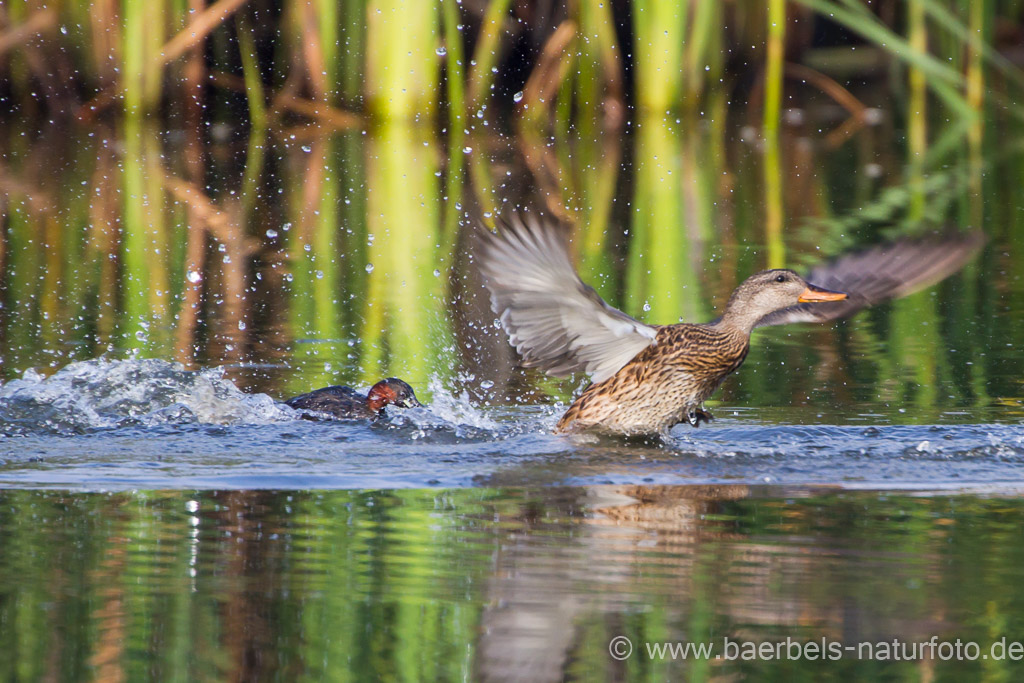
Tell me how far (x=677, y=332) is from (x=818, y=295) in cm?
59

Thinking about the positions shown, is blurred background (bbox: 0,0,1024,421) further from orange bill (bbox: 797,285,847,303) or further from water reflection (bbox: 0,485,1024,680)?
water reflection (bbox: 0,485,1024,680)

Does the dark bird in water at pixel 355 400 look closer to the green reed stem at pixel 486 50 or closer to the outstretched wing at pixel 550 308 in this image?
the outstretched wing at pixel 550 308

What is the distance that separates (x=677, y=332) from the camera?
6.54 m

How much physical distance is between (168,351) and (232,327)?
0.70 metres

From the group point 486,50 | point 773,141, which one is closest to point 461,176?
point 486,50

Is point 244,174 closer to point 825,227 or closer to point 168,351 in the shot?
point 825,227

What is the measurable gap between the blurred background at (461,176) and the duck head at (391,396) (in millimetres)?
599

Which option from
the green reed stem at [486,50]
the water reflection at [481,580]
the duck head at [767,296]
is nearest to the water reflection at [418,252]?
the duck head at [767,296]

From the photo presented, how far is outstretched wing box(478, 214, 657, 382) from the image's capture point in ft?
19.0

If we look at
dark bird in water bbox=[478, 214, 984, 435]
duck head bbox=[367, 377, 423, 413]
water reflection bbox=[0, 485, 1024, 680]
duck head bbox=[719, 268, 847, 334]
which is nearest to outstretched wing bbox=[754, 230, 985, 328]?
dark bird in water bbox=[478, 214, 984, 435]

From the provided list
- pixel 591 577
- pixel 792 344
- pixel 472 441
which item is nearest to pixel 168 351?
pixel 472 441

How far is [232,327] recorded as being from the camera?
8477mm

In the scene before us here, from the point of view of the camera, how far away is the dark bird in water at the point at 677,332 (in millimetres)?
6281

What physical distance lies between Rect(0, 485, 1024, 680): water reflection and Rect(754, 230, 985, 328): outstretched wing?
1582 mm
